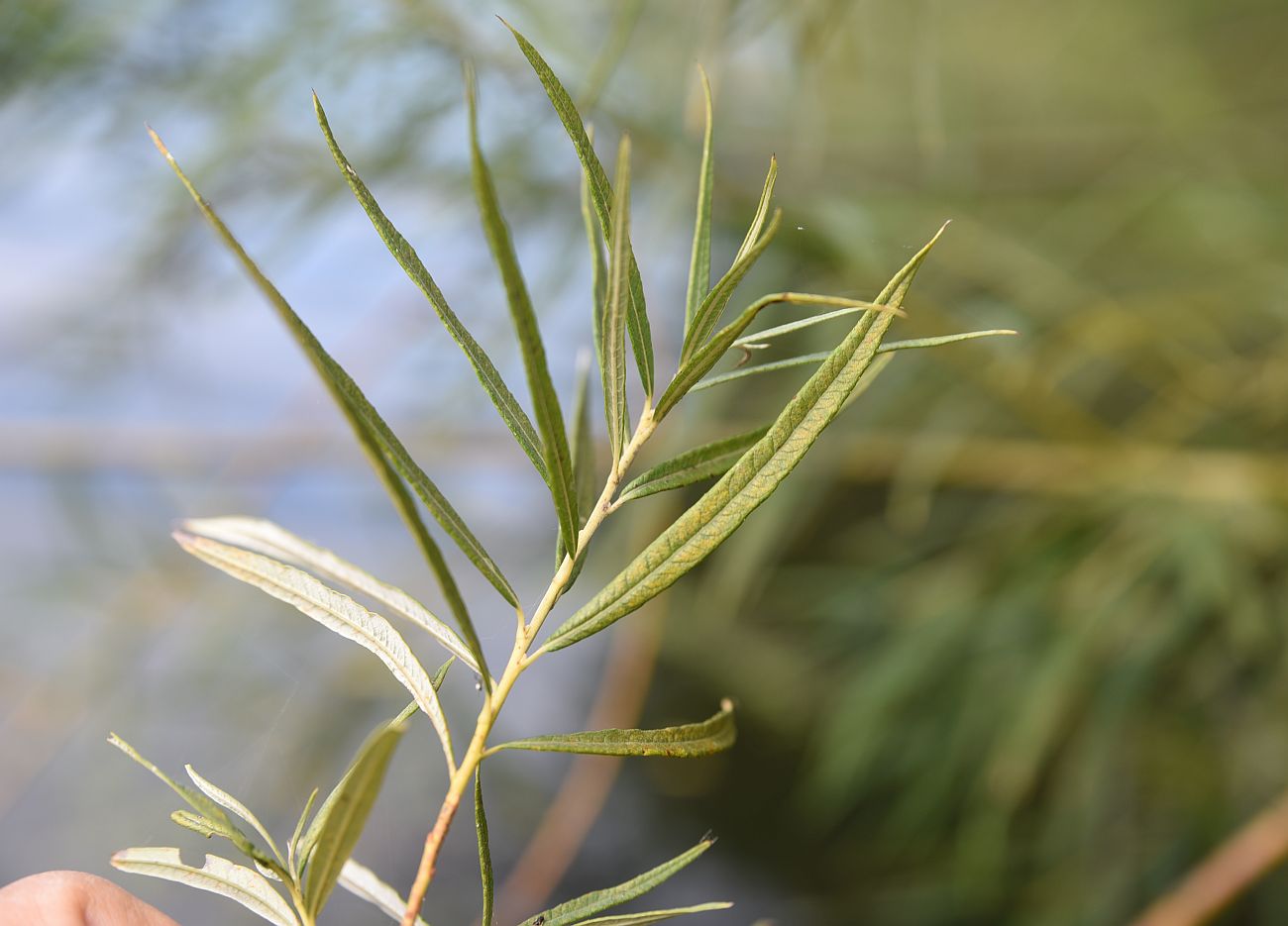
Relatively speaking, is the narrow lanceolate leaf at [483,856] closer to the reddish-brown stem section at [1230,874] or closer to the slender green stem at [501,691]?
the slender green stem at [501,691]

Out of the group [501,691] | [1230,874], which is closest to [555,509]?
[501,691]

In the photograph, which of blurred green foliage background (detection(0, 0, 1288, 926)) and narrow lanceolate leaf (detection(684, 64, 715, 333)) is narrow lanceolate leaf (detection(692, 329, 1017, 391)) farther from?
blurred green foliage background (detection(0, 0, 1288, 926))

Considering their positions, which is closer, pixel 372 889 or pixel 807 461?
pixel 372 889

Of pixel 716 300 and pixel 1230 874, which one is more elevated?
pixel 716 300

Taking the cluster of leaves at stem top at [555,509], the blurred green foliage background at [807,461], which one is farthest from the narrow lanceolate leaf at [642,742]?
the blurred green foliage background at [807,461]

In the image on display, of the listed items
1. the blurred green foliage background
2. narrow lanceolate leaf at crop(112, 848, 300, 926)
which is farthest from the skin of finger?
the blurred green foliage background

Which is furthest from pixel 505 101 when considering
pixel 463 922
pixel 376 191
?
pixel 463 922

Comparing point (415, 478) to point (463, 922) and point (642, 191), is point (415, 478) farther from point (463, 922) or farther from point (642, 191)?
point (463, 922)

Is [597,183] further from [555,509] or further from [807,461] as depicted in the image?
[807,461]
